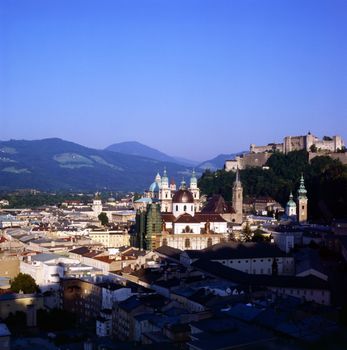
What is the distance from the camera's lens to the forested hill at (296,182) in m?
39.0

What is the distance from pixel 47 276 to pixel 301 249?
11524 mm

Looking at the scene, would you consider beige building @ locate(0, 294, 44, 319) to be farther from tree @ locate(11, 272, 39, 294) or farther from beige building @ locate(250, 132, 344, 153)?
beige building @ locate(250, 132, 344, 153)

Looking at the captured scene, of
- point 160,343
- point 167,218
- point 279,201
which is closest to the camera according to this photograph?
point 160,343

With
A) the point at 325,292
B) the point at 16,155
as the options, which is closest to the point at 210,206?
the point at 325,292

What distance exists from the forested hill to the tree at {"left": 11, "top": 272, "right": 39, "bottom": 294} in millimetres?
19074

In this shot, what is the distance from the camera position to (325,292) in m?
21.3

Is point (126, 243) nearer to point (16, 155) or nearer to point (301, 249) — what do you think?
point (301, 249)

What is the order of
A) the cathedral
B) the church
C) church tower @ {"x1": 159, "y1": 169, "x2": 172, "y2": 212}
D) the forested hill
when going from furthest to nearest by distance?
church tower @ {"x1": 159, "y1": 169, "x2": 172, "y2": 212}, the church, the forested hill, the cathedral

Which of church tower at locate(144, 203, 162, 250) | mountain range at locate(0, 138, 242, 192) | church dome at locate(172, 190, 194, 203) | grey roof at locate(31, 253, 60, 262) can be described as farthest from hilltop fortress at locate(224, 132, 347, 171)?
mountain range at locate(0, 138, 242, 192)

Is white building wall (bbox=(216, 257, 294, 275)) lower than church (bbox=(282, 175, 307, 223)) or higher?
lower

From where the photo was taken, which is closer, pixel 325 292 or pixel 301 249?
pixel 325 292

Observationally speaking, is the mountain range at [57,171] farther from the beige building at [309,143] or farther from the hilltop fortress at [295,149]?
the beige building at [309,143]

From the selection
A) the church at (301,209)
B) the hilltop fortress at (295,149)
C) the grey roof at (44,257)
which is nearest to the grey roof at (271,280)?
the grey roof at (44,257)

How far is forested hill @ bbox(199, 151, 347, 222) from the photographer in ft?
128
